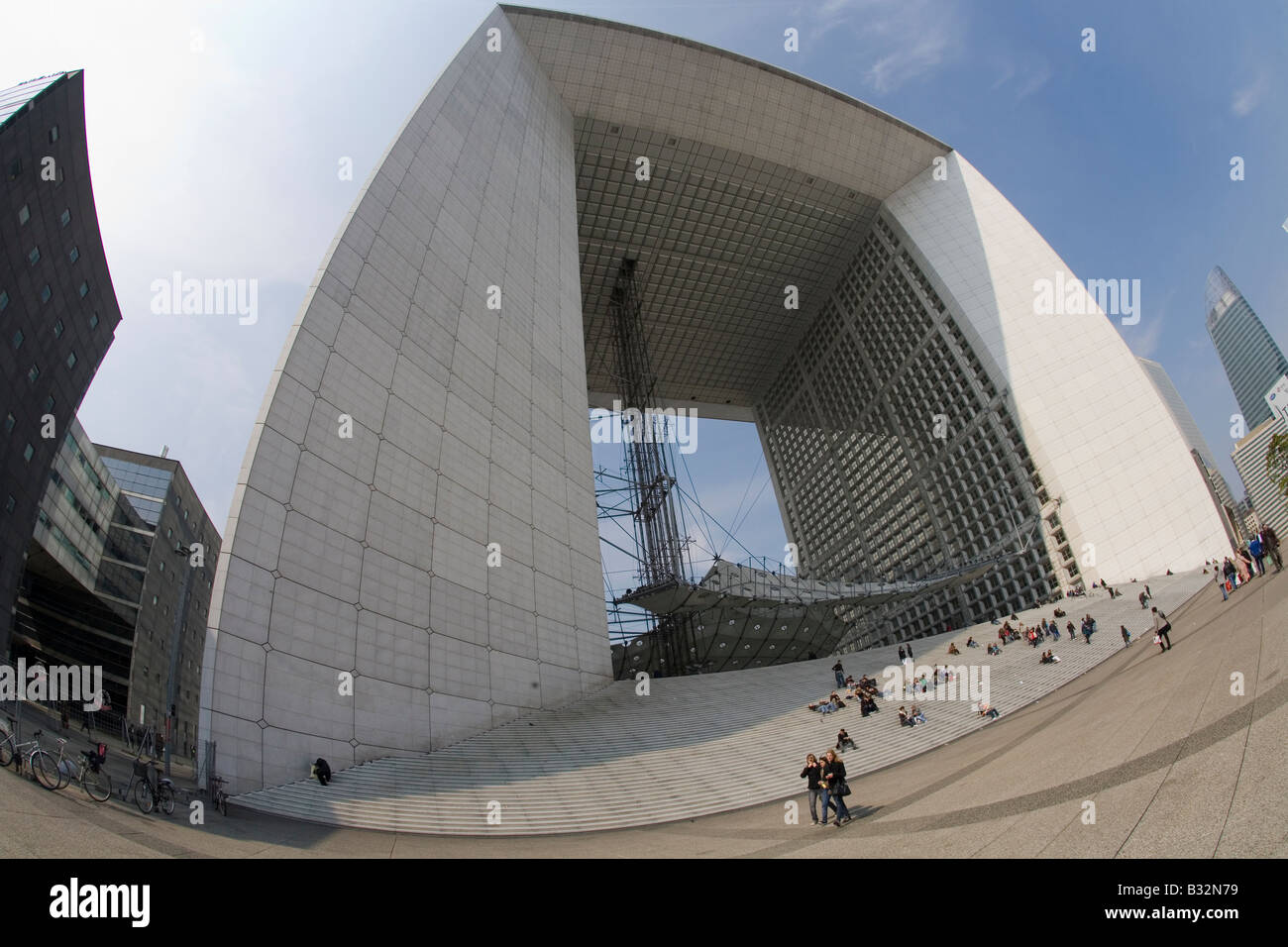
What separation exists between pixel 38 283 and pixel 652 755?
32.4 m

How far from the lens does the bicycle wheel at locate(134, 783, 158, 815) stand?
831 cm

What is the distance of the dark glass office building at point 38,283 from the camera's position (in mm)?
26078

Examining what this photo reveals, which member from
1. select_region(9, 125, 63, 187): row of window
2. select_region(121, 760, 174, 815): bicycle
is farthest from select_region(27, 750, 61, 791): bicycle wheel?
select_region(9, 125, 63, 187): row of window

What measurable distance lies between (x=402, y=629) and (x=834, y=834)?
1106cm

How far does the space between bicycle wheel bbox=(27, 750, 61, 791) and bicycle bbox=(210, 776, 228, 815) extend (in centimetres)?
208

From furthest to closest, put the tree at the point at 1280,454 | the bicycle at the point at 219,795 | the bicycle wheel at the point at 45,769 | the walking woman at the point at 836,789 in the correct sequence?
the tree at the point at 1280,454 < the bicycle at the point at 219,795 < the bicycle wheel at the point at 45,769 < the walking woman at the point at 836,789

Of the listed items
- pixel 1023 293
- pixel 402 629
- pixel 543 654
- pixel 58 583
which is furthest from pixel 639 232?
pixel 58 583

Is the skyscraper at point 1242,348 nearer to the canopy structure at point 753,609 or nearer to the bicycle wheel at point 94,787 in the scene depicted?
the canopy structure at point 753,609

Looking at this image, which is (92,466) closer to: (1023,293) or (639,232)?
(639,232)

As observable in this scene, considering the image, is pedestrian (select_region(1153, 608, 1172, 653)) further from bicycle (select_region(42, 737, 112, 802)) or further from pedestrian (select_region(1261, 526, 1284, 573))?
bicycle (select_region(42, 737, 112, 802))

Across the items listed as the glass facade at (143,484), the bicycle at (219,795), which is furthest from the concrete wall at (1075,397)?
the glass facade at (143,484)

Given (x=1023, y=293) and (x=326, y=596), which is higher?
(x=1023, y=293)

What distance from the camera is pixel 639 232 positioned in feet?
127

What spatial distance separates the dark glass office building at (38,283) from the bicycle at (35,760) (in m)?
22.5
